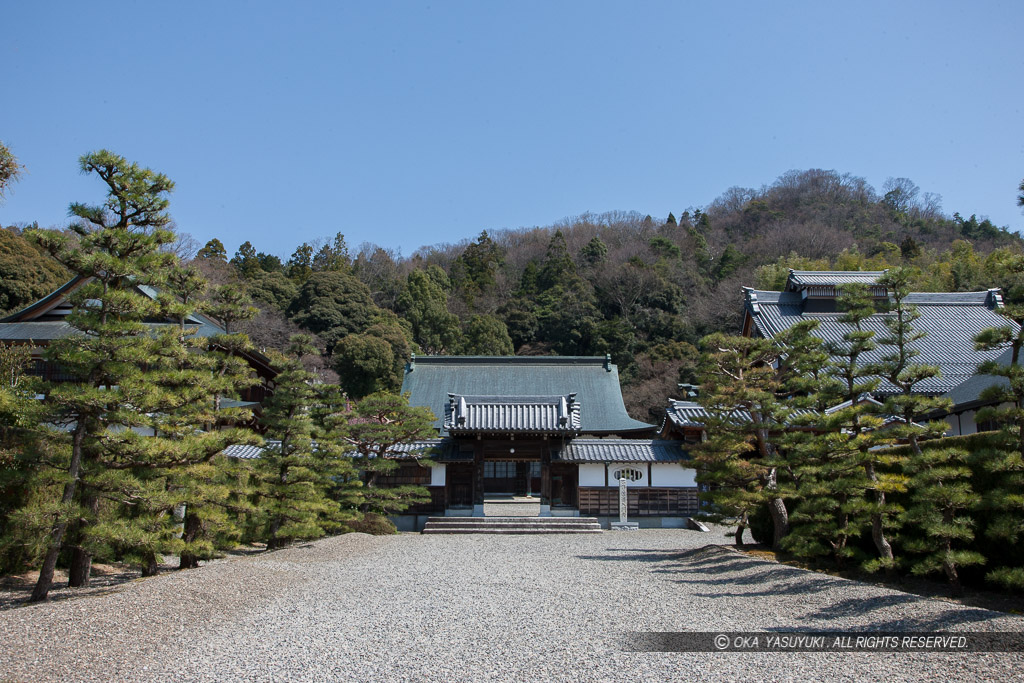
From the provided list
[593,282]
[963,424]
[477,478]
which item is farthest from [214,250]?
[963,424]

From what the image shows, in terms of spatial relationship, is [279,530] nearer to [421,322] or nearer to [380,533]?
[380,533]

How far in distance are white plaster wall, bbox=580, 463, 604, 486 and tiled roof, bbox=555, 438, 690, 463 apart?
1.03 ft

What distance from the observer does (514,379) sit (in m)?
28.2

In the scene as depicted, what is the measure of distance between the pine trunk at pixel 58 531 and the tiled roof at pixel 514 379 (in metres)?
17.7

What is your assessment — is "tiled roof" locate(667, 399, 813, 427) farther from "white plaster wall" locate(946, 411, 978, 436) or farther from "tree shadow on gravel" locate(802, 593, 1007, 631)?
"tree shadow on gravel" locate(802, 593, 1007, 631)

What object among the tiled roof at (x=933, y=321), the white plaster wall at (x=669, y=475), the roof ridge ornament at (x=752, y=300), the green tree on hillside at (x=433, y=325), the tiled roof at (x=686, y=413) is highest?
the green tree on hillside at (x=433, y=325)

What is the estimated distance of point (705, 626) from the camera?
6.79 m

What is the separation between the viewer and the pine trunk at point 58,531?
25.6 feet

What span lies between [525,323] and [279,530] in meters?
29.8

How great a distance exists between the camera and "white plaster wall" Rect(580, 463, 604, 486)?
757 inches

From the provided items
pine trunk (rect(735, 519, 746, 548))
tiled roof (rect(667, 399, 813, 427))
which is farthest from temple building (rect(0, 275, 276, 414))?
pine trunk (rect(735, 519, 746, 548))

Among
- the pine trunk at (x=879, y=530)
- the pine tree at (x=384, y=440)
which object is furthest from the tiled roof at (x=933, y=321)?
the pine trunk at (x=879, y=530)

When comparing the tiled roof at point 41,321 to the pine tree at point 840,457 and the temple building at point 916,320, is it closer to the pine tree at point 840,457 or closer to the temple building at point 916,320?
the pine tree at point 840,457

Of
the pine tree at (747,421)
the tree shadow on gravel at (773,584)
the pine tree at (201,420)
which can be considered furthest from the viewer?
the pine tree at (747,421)
